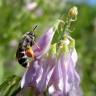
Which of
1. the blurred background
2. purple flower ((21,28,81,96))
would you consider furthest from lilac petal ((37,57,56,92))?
the blurred background

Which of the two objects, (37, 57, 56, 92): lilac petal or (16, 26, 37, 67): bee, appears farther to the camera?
(16, 26, 37, 67): bee

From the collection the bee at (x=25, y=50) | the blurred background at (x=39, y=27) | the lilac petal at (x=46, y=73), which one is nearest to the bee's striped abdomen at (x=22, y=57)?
the bee at (x=25, y=50)

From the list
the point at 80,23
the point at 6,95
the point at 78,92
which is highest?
the point at 80,23

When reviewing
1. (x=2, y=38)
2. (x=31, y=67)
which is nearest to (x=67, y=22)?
(x=31, y=67)

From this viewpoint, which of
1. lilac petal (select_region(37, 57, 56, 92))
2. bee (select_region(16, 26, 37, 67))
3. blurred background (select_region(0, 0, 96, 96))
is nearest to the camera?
lilac petal (select_region(37, 57, 56, 92))

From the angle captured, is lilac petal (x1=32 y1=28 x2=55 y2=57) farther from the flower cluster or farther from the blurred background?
the blurred background

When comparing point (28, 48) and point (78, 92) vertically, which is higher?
point (28, 48)

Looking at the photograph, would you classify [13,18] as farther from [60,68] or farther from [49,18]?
[60,68]
